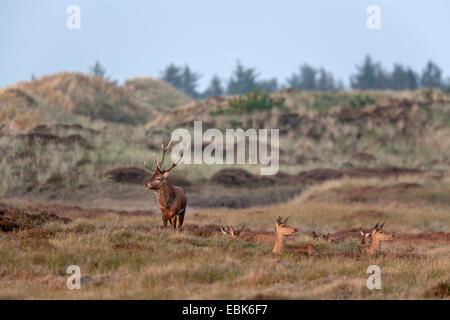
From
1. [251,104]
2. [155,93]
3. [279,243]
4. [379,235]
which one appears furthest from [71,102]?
[379,235]

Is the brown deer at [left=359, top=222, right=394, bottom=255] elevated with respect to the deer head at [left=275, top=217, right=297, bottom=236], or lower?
A: lower

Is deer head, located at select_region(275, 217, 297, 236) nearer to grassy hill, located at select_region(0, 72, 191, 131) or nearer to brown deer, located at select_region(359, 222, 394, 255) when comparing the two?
brown deer, located at select_region(359, 222, 394, 255)

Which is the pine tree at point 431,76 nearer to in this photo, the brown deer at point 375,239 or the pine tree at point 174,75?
the pine tree at point 174,75

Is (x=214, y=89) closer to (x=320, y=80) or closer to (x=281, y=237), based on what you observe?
(x=320, y=80)

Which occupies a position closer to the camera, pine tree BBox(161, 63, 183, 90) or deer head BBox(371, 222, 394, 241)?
deer head BBox(371, 222, 394, 241)

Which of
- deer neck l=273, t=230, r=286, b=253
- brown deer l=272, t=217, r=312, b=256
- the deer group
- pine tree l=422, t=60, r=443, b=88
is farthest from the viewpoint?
pine tree l=422, t=60, r=443, b=88

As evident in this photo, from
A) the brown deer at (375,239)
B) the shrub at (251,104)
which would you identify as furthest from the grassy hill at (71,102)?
the brown deer at (375,239)

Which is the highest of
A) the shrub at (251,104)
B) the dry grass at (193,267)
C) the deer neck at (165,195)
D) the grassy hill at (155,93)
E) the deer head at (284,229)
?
the grassy hill at (155,93)

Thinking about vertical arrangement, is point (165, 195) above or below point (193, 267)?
above

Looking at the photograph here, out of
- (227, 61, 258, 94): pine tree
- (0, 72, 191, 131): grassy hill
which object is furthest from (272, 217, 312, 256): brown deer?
(227, 61, 258, 94): pine tree

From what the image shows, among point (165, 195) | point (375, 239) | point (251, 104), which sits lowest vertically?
point (375, 239)

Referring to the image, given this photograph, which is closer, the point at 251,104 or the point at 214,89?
the point at 251,104

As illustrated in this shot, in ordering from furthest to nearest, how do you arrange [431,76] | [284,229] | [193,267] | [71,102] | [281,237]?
[431,76]
[71,102]
[281,237]
[284,229]
[193,267]

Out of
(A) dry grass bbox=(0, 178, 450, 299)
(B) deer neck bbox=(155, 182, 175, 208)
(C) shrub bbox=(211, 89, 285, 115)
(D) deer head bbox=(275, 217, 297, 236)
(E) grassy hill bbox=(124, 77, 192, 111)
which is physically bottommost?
(A) dry grass bbox=(0, 178, 450, 299)
